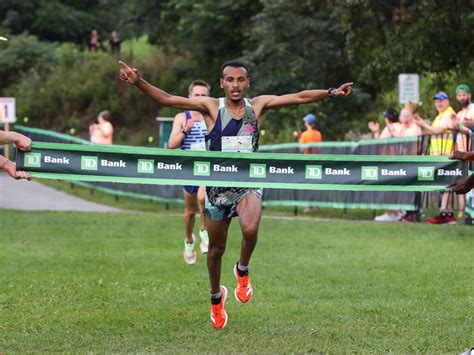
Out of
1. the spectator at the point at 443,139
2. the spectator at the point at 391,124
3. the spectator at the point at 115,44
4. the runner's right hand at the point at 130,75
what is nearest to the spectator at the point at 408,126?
the spectator at the point at 391,124

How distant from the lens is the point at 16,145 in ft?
31.5

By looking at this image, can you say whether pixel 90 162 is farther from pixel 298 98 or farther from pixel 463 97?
pixel 463 97

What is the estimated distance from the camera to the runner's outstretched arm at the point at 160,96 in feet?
31.9

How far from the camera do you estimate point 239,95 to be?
1033cm

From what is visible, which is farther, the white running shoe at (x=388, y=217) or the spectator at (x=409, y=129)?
the white running shoe at (x=388, y=217)

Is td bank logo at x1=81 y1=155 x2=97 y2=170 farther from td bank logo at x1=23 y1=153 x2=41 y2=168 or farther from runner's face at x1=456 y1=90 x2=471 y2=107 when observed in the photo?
runner's face at x1=456 y1=90 x2=471 y2=107

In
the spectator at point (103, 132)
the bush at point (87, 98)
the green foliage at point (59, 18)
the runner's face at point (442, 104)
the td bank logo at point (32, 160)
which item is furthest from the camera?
the green foliage at point (59, 18)

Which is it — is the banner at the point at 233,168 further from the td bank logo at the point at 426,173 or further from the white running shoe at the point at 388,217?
the white running shoe at the point at 388,217

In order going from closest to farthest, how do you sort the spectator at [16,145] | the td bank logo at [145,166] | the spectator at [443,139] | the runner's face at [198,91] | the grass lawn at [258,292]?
1. the spectator at [16,145]
2. the grass lawn at [258,292]
3. the td bank logo at [145,166]
4. the runner's face at [198,91]
5. the spectator at [443,139]

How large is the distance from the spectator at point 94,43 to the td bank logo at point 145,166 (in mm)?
43094

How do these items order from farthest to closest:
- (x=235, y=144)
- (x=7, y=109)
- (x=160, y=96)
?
(x=7, y=109) < (x=235, y=144) < (x=160, y=96)

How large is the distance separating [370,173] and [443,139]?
9.43m

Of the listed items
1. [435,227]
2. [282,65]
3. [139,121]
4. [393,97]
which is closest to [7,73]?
[139,121]

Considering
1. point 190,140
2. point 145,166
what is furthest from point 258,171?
point 190,140
